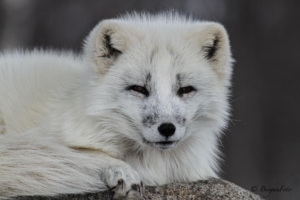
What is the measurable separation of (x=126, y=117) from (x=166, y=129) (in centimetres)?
38

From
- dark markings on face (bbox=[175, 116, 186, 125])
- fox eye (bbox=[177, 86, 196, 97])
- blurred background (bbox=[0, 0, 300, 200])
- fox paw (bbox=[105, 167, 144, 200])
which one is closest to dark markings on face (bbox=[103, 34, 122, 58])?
fox eye (bbox=[177, 86, 196, 97])

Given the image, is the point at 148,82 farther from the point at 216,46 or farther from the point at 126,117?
the point at 216,46

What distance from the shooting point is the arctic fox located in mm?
4223

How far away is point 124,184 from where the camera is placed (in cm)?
414

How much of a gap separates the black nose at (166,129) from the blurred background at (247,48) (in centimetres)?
658

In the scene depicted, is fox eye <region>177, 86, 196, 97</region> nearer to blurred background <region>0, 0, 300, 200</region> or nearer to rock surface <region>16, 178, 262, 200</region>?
rock surface <region>16, 178, 262, 200</region>

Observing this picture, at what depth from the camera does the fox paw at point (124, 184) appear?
13.5 feet

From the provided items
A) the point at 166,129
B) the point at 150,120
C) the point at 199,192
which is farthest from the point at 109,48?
the point at 199,192

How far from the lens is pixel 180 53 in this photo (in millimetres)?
4539

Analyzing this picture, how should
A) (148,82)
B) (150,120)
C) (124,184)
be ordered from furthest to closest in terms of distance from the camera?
(148,82)
(150,120)
(124,184)

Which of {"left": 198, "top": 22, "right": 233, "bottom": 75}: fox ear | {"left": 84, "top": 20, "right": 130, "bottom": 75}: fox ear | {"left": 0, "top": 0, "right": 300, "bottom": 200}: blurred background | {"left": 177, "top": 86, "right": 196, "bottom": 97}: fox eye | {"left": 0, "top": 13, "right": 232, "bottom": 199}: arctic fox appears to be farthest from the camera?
{"left": 0, "top": 0, "right": 300, "bottom": 200}: blurred background

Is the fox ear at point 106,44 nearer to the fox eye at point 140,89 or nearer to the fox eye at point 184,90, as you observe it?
the fox eye at point 140,89

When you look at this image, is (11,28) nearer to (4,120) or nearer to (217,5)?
(217,5)

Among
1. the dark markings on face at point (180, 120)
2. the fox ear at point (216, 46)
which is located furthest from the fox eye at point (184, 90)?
the fox ear at point (216, 46)
